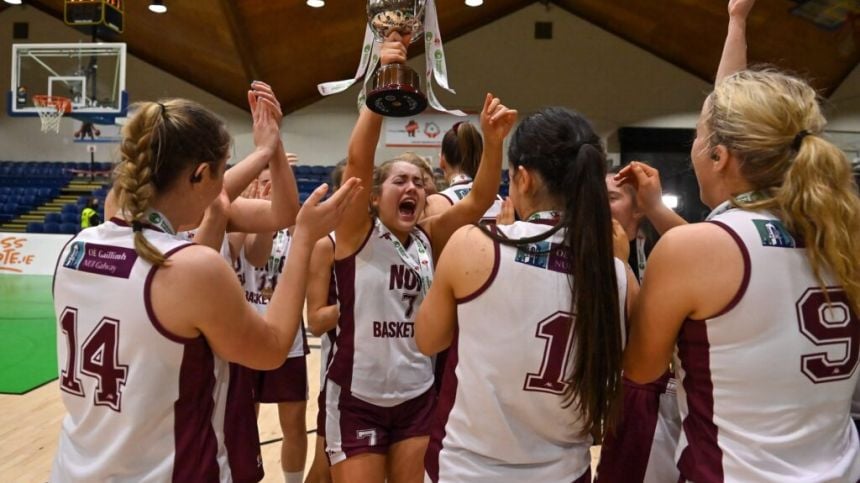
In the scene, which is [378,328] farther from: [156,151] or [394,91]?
[156,151]

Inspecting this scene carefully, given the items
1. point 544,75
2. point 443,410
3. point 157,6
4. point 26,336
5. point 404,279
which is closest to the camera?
point 443,410

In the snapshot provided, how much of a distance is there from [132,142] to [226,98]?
16.4 meters

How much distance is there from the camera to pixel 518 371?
5.06ft

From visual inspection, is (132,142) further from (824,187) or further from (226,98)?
(226,98)

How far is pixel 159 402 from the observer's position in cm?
146

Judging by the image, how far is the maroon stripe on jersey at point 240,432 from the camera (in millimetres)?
1700

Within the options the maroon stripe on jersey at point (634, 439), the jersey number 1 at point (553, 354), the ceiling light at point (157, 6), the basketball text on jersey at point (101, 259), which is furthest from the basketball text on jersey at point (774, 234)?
the ceiling light at point (157, 6)

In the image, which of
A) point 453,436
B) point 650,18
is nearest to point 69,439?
point 453,436

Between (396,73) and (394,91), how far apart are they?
0.09 m

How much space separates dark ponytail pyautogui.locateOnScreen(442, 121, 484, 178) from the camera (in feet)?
10.7

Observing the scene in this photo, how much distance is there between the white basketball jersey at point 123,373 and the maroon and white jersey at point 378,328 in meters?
0.88

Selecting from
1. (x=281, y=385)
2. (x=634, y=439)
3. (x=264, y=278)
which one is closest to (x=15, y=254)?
(x=264, y=278)

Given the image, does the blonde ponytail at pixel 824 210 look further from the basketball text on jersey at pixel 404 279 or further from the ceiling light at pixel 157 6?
the ceiling light at pixel 157 6

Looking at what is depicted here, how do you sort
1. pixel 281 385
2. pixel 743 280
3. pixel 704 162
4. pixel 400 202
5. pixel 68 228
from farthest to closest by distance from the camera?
pixel 68 228 → pixel 281 385 → pixel 400 202 → pixel 704 162 → pixel 743 280
